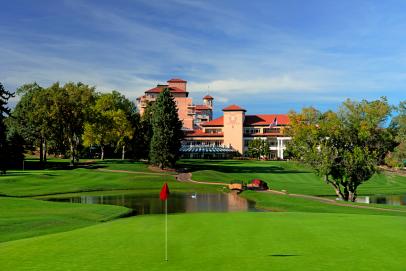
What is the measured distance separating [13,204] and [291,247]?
2635 centimetres

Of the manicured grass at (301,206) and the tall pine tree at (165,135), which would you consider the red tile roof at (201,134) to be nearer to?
the tall pine tree at (165,135)

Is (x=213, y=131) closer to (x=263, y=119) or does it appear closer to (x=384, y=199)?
(x=263, y=119)

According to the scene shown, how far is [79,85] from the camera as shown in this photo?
3706 inches

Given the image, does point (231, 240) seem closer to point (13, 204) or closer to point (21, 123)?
point (13, 204)

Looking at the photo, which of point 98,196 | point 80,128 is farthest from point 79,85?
point 98,196

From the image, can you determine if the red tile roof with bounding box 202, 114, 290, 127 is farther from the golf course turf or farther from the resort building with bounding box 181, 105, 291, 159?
the golf course turf

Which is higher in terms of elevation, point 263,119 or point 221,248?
point 263,119

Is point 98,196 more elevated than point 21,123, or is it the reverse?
point 21,123

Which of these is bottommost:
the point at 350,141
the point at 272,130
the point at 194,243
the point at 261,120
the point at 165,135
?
the point at 194,243

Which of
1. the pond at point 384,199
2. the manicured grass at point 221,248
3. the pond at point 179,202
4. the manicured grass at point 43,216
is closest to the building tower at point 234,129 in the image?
the pond at point 384,199

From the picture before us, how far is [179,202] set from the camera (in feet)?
147

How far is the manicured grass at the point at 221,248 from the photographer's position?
13969 millimetres

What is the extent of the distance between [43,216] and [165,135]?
56.7 metres

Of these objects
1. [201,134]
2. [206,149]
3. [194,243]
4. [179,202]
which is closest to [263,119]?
[201,134]
